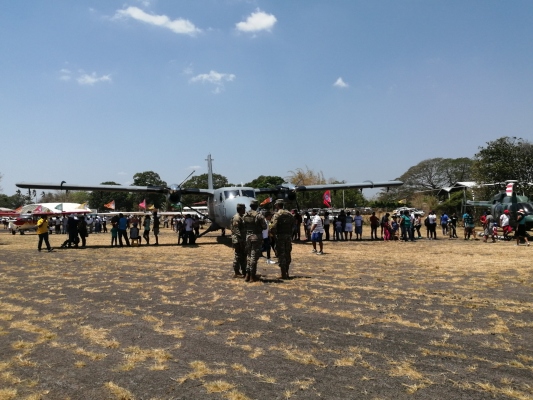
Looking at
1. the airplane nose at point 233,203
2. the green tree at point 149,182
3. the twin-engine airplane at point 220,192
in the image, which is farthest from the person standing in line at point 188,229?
the green tree at point 149,182

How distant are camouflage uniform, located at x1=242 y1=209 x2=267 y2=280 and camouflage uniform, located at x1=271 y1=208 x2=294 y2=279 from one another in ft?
1.58

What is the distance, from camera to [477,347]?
16.7 ft

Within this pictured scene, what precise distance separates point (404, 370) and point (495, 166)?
36.7 metres

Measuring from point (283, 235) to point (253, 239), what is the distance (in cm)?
86

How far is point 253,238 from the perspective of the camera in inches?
383

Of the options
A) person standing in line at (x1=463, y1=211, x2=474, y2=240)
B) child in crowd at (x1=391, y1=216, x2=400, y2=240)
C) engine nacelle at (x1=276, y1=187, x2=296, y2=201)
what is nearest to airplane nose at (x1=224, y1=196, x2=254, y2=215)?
engine nacelle at (x1=276, y1=187, x2=296, y2=201)

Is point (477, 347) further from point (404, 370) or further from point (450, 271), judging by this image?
point (450, 271)

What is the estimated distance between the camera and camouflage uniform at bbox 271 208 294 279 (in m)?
10.1

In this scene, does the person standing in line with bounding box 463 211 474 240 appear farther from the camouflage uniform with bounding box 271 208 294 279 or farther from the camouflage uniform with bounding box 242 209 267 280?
the camouflage uniform with bounding box 242 209 267 280

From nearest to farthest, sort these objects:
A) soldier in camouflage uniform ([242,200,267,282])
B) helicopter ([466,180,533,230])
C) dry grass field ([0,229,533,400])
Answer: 1. dry grass field ([0,229,533,400])
2. soldier in camouflage uniform ([242,200,267,282])
3. helicopter ([466,180,533,230])

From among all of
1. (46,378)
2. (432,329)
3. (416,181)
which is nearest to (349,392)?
(432,329)

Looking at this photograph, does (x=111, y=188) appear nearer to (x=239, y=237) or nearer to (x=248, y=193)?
(x=248, y=193)

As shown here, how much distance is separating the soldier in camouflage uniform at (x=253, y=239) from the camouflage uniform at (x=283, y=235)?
1.58 ft

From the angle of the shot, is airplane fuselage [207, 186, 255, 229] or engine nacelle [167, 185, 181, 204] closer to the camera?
airplane fuselage [207, 186, 255, 229]
